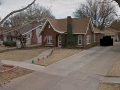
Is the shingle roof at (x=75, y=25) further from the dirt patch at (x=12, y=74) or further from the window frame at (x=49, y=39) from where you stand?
the dirt patch at (x=12, y=74)

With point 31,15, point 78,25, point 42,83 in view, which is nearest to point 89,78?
point 42,83

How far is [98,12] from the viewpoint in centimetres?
4294

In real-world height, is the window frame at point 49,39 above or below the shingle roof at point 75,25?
below

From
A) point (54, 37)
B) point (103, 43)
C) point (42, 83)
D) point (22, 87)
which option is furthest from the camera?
point (103, 43)

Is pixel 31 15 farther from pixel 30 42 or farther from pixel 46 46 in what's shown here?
pixel 46 46

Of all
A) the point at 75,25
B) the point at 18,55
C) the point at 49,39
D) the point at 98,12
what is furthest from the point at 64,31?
the point at 98,12

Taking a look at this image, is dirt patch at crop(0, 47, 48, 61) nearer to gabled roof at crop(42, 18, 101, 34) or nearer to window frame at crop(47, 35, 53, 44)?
window frame at crop(47, 35, 53, 44)

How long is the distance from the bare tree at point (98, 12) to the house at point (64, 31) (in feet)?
60.6

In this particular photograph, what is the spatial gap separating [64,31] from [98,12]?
23370 mm

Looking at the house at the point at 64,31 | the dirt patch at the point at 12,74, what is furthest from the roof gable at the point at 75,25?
the dirt patch at the point at 12,74

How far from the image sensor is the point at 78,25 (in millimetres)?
23938

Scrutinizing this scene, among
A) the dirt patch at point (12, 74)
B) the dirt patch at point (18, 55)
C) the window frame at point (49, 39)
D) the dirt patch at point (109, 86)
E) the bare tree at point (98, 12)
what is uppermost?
the bare tree at point (98, 12)

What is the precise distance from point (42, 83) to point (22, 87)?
1079mm

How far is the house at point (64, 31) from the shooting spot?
75.7 ft
